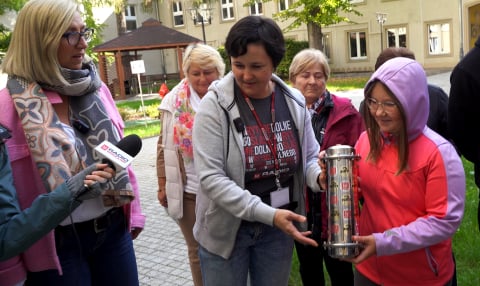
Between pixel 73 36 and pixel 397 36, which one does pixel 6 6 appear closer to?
pixel 73 36

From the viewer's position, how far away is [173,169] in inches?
141

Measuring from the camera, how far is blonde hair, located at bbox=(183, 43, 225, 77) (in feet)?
12.1

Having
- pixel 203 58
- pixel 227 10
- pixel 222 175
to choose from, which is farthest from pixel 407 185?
pixel 227 10

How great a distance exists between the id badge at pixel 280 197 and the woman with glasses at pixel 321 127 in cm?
84

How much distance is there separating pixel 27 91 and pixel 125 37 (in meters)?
22.9

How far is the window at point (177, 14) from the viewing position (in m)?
41.5

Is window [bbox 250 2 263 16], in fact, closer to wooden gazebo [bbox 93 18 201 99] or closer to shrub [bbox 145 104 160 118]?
wooden gazebo [bbox 93 18 201 99]

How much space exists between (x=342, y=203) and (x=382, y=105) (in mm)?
490

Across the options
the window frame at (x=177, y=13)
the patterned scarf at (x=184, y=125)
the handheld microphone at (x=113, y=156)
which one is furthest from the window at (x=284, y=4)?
the handheld microphone at (x=113, y=156)

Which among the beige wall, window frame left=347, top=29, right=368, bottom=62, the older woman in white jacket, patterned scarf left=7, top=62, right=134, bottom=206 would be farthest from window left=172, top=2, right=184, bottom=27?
patterned scarf left=7, top=62, right=134, bottom=206

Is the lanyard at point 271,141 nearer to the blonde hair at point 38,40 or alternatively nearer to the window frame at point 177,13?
the blonde hair at point 38,40

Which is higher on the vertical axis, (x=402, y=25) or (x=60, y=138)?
(x=402, y=25)

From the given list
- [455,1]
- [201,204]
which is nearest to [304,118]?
[201,204]

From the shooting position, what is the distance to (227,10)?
127 feet
